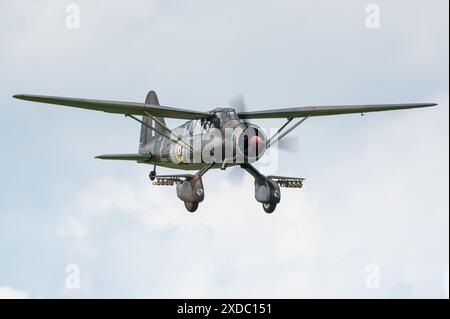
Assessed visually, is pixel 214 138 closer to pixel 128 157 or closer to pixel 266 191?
pixel 266 191

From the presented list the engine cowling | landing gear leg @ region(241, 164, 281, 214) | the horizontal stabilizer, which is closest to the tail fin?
the horizontal stabilizer

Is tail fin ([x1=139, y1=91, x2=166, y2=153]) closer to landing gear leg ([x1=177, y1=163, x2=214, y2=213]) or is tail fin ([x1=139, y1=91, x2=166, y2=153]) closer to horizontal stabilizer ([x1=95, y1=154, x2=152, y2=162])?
horizontal stabilizer ([x1=95, y1=154, x2=152, y2=162])

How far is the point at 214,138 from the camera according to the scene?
22.4m

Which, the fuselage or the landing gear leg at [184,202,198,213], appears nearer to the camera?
the fuselage

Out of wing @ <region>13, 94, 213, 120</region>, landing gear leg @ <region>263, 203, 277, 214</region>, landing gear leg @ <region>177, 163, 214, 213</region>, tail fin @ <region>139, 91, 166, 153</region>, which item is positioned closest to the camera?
wing @ <region>13, 94, 213, 120</region>

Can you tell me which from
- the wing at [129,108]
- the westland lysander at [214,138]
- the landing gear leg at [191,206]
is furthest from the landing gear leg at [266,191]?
the wing at [129,108]

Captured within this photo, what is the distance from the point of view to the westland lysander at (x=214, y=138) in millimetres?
21672

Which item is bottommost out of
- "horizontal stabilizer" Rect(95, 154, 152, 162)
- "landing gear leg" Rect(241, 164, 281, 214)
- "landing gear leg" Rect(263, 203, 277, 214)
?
"landing gear leg" Rect(263, 203, 277, 214)

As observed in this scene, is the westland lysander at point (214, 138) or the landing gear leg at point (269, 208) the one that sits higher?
the westland lysander at point (214, 138)

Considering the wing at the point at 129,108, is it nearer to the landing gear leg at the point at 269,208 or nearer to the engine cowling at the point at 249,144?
the engine cowling at the point at 249,144

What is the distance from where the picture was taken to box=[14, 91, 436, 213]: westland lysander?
2167 cm

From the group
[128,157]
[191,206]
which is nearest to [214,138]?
[191,206]

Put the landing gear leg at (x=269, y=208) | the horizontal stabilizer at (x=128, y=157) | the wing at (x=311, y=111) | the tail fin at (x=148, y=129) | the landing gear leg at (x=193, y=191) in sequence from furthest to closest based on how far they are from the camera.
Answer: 1. the tail fin at (x=148, y=129)
2. the horizontal stabilizer at (x=128, y=157)
3. the wing at (x=311, y=111)
4. the landing gear leg at (x=269, y=208)
5. the landing gear leg at (x=193, y=191)

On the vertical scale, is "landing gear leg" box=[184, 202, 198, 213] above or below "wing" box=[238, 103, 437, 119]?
below
